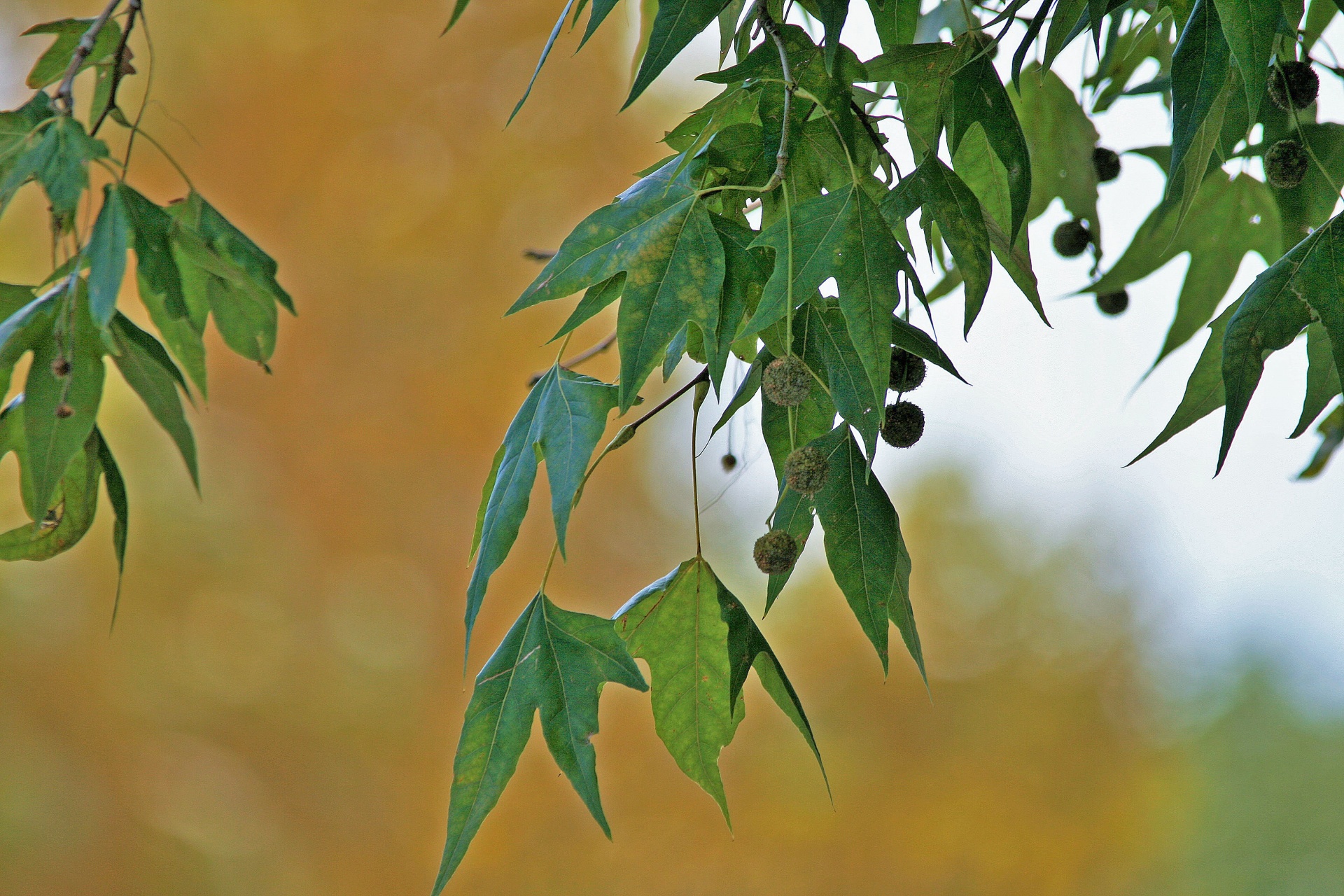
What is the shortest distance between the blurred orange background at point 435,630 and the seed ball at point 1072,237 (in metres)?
2.11

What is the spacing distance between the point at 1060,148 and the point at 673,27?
443 millimetres

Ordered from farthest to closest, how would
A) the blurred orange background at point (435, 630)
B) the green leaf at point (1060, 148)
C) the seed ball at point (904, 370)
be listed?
the blurred orange background at point (435, 630), the green leaf at point (1060, 148), the seed ball at point (904, 370)

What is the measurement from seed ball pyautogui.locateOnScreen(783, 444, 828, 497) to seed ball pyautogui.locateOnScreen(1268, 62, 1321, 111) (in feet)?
0.96

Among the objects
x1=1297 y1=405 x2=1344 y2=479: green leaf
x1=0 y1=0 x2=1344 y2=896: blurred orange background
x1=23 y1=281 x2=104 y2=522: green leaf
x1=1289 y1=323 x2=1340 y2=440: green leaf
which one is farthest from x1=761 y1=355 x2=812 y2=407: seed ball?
x1=0 y1=0 x2=1344 y2=896: blurred orange background

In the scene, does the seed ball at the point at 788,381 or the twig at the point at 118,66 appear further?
the twig at the point at 118,66

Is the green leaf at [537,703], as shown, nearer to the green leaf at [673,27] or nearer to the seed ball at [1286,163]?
the green leaf at [673,27]

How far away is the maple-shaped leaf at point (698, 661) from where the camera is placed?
52cm

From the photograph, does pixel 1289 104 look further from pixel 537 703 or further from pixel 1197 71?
pixel 537 703

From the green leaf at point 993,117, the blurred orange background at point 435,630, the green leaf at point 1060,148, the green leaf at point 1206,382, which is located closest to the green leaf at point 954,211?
the green leaf at point 993,117

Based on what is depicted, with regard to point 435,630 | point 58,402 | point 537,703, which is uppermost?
point 435,630

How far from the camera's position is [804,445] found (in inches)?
18.6

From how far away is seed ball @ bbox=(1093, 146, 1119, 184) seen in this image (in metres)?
0.74

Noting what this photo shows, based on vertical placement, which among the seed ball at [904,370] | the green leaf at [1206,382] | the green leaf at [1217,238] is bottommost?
the green leaf at [1206,382]

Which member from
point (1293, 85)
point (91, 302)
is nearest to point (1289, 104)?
point (1293, 85)
